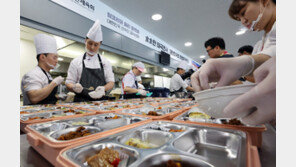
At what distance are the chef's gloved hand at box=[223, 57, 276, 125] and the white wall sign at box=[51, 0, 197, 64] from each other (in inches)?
154

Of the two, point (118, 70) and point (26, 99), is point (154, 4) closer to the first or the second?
point (118, 70)

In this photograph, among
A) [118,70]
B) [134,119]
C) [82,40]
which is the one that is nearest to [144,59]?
[118,70]

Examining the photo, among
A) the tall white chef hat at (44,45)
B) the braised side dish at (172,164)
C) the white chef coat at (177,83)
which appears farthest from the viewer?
the white chef coat at (177,83)

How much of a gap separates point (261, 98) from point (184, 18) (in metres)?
5.18

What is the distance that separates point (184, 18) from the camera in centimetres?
490

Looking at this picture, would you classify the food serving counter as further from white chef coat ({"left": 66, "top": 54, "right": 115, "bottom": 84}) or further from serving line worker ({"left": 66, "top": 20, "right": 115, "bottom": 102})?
white chef coat ({"left": 66, "top": 54, "right": 115, "bottom": 84})

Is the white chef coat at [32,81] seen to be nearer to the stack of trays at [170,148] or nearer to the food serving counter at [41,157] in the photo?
the food serving counter at [41,157]

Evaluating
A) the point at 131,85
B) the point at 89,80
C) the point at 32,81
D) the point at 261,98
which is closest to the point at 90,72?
the point at 89,80

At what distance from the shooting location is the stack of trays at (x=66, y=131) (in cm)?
65

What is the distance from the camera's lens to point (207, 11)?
451cm

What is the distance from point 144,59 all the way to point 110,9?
2.27m

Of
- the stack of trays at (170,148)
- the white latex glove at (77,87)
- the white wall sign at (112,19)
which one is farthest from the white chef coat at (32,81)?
the stack of trays at (170,148)

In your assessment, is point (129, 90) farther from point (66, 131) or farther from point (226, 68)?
point (226, 68)

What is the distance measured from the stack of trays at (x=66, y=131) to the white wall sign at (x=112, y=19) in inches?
124
